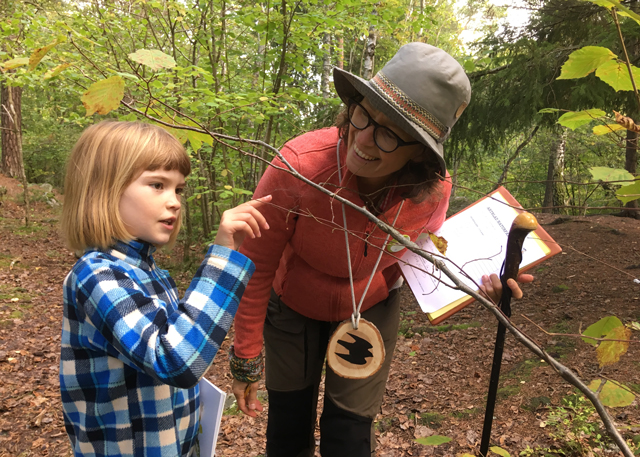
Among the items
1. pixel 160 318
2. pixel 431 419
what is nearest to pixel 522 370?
pixel 431 419

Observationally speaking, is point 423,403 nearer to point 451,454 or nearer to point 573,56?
point 451,454

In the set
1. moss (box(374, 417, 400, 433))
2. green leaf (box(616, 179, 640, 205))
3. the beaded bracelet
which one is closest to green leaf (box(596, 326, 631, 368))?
green leaf (box(616, 179, 640, 205))

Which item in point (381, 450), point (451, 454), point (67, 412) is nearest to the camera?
point (67, 412)

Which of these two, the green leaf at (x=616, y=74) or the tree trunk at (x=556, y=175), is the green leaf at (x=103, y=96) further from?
the tree trunk at (x=556, y=175)

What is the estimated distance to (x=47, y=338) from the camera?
4578 millimetres

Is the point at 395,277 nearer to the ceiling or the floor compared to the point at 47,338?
nearer to the ceiling

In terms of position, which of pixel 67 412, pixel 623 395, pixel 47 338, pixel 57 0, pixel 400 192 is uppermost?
pixel 57 0

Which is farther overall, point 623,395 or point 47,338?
point 47,338

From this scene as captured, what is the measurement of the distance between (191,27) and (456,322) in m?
5.22

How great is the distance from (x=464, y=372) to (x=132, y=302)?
3395mm

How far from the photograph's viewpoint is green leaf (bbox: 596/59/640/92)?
1.19m

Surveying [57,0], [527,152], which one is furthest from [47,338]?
[527,152]

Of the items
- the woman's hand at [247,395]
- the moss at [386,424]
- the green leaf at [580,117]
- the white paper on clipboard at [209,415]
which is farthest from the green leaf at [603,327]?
the moss at [386,424]

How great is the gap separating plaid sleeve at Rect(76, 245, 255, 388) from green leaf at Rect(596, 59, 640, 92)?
130 cm
